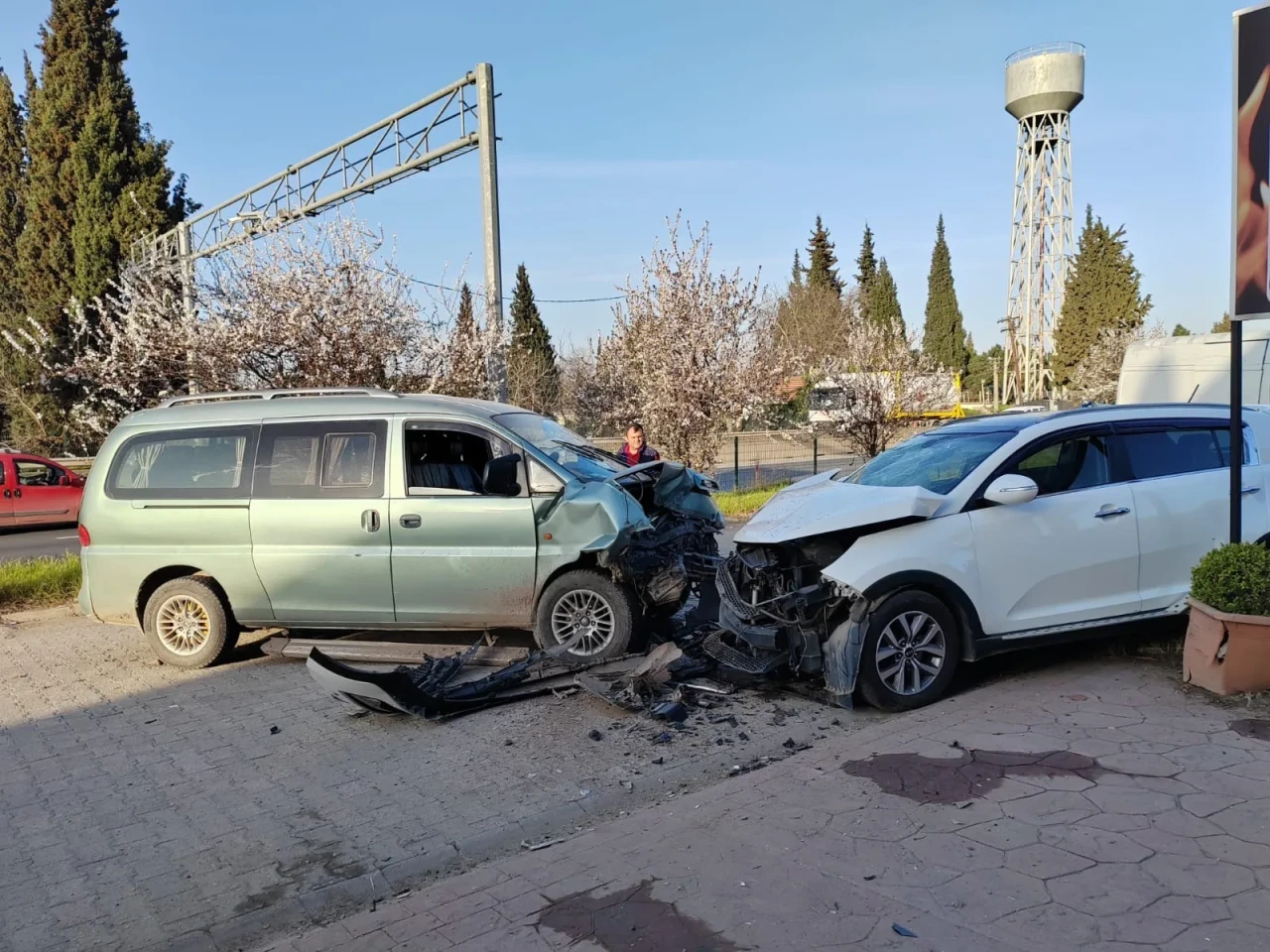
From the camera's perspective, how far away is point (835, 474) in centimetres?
738

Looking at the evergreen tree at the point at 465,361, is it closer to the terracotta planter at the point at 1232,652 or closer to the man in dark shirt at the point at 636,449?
the man in dark shirt at the point at 636,449

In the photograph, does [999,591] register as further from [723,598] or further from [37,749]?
[37,749]

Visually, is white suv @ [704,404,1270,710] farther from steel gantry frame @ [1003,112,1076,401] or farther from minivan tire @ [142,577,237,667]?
steel gantry frame @ [1003,112,1076,401]

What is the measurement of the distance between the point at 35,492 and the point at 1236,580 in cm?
1971

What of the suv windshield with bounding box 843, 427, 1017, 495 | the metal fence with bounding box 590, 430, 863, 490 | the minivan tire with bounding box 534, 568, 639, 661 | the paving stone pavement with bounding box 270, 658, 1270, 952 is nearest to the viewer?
the paving stone pavement with bounding box 270, 658, 1270, 952

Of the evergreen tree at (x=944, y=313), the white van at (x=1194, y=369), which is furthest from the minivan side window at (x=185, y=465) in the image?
the evergreen tree at (x=944, y=313)

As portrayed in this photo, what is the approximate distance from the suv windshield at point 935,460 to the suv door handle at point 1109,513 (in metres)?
0.72

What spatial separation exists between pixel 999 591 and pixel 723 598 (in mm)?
1754

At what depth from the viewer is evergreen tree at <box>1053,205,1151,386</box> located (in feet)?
136

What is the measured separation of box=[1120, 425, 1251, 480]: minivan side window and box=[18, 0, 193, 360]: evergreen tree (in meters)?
27.4

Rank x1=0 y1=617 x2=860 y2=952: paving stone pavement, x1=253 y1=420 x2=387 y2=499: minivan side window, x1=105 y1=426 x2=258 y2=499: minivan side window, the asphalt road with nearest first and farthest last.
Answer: x1=0 y1=617 x2=860 y2=952: paving stone pavement < x1=253 y1=420 x2=387 y2=499: minivan side window < x1=105 y1=426 x2=258 y2=499: minivan side window < the asphalt road

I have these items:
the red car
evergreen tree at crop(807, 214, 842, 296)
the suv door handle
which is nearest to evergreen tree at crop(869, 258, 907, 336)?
evergreen tree at crop(807, 214, 842, 296)

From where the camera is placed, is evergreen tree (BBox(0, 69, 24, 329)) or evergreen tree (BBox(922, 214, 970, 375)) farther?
evergreen tree (BBox(922, 214, 970, 375))

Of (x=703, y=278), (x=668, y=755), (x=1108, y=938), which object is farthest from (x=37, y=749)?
(x=703, y=278)
